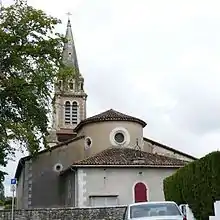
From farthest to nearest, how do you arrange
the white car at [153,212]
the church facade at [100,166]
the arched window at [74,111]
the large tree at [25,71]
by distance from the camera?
the arched window at [74,111], the church facade at [100,166], the large tree at [25,71], the white car at [153,212]

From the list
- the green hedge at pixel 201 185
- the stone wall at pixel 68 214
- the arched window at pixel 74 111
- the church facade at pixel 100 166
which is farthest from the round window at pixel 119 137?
the arched window at pixel 74 111

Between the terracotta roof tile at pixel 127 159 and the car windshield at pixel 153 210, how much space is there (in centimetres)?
2046

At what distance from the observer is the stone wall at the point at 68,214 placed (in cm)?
2858

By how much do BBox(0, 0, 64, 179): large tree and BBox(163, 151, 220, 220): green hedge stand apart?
867 centimetres

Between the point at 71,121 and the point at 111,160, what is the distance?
113ft

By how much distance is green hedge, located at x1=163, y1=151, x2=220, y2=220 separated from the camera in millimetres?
16641

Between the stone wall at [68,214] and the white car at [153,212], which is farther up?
the stone wall at [68,214]

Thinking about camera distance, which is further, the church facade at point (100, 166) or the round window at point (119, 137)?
the round window at point (119, 137)

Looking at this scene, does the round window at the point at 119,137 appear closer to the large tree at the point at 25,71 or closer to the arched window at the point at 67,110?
the large tree at the point at 25,71

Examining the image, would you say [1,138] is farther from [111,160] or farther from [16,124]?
[111,160]

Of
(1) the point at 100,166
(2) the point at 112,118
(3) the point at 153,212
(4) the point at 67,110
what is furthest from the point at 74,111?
(3) the point at 153,212

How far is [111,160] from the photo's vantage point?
35.9 m

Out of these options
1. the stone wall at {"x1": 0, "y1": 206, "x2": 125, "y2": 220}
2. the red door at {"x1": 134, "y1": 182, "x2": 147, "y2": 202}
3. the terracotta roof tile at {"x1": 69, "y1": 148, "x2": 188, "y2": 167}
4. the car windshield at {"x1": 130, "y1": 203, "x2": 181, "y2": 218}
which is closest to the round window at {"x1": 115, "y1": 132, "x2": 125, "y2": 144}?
the terracotta roof tile at {"x1": 69, "y1": 148, "x2": 188, "y2": 167}

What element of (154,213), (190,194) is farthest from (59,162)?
(154,213)
